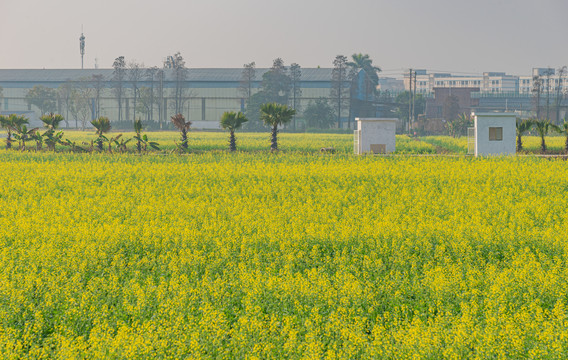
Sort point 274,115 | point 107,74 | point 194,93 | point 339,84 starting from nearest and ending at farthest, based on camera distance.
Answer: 1. point 274,115
2. point 339,84
3. point 194,93
4. point 107,74

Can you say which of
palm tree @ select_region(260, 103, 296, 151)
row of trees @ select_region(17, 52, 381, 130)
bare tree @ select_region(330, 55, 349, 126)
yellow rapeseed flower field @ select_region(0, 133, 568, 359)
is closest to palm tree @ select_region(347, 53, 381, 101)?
row of trees @ select_region(17, 52, 381, 130)

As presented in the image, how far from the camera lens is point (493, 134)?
38312 mm

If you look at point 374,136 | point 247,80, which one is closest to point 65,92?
Result: point 247,80

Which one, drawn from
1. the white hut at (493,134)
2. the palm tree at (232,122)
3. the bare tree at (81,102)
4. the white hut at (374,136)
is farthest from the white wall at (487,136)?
the bare tree at (81,102)

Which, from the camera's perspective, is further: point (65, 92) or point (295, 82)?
point (65, 92)

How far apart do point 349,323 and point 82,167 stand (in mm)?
22988

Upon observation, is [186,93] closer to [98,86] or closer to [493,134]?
[98,86]

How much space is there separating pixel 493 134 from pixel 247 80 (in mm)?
67043

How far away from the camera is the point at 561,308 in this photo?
894 centimetres

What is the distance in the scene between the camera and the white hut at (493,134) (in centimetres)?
3812

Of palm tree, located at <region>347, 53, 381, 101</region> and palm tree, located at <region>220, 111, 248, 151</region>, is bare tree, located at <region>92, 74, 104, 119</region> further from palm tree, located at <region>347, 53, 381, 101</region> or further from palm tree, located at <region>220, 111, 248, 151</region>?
palm tree, located at <region>220, 111, 248, 151</region>

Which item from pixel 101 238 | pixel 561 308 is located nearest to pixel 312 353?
pixel 561 308

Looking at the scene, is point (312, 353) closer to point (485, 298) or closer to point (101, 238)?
point (485, 298)

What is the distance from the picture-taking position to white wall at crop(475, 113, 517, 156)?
125 feet
